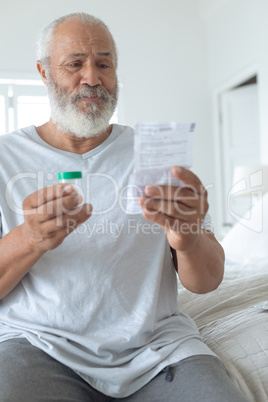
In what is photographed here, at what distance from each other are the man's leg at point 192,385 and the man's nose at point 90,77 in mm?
700

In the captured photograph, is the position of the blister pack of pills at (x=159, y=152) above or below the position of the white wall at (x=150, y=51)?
below

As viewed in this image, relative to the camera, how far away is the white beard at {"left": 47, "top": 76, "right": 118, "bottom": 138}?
125cm

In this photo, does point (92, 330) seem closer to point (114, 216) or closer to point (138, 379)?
point (138, 379)

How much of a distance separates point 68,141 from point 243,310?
0.69 m

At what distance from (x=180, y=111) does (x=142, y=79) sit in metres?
0.59

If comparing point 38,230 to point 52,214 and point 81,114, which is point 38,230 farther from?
point 81,114

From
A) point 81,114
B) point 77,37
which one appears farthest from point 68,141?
point 77,37

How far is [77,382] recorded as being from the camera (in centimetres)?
102

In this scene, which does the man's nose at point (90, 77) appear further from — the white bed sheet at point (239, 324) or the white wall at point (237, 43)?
the white wall at point (237, 43)

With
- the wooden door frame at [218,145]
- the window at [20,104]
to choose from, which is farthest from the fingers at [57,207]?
the wooden door frame at [218,145]

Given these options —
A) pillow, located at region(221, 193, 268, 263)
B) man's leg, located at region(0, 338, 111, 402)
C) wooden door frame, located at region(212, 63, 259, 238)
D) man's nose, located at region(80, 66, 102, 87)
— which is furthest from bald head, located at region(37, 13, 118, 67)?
wooden door frame, located at region(212, 63, 259, 238)

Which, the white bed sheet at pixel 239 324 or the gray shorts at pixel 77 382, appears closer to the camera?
the gray shorts at pixel 77 382

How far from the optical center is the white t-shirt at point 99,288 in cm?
105

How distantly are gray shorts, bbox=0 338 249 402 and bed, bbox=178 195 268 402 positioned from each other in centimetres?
8
